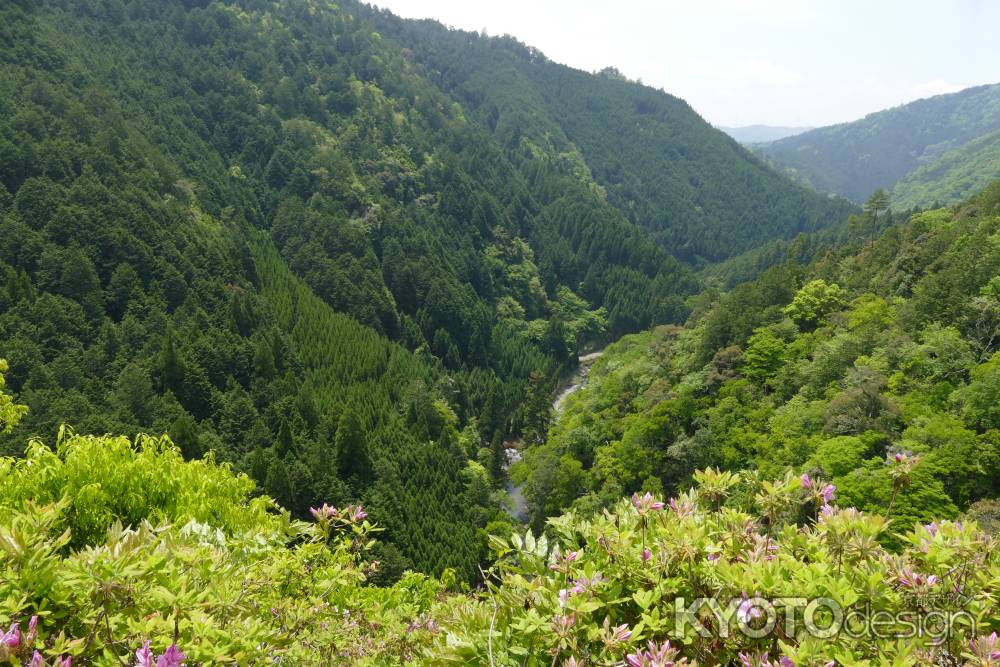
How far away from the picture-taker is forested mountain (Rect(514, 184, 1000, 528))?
75.4 ft

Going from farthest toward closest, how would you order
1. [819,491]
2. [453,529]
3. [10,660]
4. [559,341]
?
1. [559,341]
2. [453,529]
3. [819,491]
4. [10,660]

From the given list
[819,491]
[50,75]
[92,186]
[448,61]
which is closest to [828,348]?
[819,491]

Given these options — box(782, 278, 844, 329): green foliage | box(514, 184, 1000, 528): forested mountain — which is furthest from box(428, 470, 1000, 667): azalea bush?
box(782, 278, 844, 329): green foliage

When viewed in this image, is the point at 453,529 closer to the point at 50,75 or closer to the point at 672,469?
the point at 672,469

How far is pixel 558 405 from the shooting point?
8175 centimetres

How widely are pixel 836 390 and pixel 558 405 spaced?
168 ft

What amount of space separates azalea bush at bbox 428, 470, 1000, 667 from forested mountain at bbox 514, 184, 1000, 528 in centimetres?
1590

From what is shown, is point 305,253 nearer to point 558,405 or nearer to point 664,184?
point 558,405

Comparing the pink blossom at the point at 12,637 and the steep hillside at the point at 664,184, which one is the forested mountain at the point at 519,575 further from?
the steep hillside at the point at 664,184

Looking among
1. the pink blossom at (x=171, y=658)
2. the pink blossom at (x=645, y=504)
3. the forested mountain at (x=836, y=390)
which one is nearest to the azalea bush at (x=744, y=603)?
the pink blossom at (x=645, y=504)

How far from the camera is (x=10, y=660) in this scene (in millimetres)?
3328

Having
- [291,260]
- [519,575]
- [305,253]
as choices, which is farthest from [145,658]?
[291,260]

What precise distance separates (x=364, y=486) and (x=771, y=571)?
4934cm

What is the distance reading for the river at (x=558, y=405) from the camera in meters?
56.5
